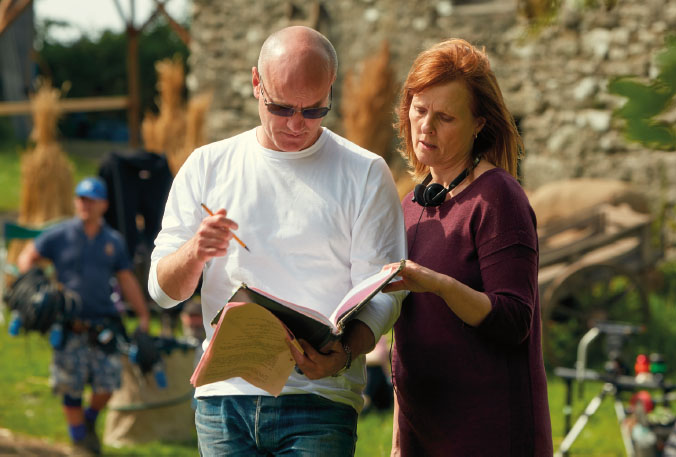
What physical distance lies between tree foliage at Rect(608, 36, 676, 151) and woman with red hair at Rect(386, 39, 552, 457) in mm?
1112

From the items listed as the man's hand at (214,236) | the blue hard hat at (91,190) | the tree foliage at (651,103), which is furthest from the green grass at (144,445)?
the tree foliage at (651,103)

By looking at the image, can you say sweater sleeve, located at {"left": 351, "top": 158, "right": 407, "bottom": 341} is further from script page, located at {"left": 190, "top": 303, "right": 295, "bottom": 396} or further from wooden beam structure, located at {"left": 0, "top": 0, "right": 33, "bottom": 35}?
wooden beam structure, located at {"left": 0, "top": 0, "right": 33, "bottom": 35}

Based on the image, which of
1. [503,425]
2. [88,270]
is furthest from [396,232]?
[88,270]

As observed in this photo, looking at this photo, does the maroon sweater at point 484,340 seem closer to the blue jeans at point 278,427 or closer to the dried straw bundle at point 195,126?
the blue jeans at point 278,427

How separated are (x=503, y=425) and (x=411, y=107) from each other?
2.83 feet

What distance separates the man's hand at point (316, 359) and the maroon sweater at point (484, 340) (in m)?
0.30

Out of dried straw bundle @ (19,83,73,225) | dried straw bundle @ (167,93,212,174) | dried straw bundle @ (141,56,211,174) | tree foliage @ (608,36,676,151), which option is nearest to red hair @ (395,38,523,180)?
tree foliage @ (608,36,676,151)

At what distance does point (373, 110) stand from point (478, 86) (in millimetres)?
6761

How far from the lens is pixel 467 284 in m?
2.30

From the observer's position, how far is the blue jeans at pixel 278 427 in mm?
2305

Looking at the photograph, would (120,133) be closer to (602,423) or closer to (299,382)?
(602,423)

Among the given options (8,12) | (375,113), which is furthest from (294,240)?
(8,12)

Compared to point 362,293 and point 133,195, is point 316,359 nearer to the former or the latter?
point 362,293

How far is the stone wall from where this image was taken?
28.1 ft
